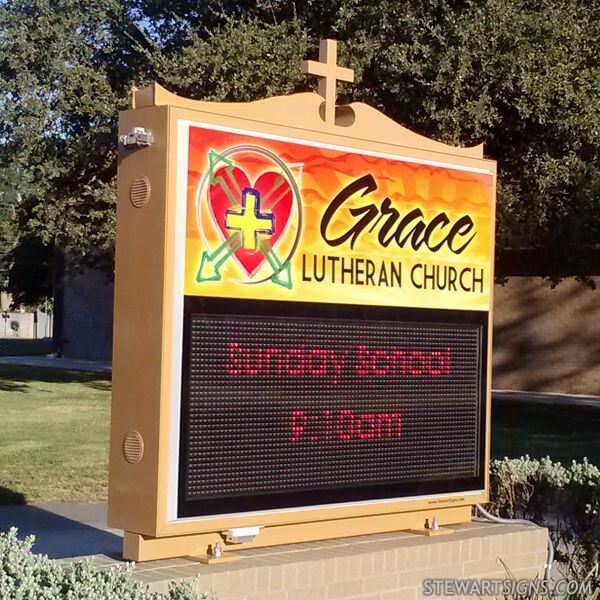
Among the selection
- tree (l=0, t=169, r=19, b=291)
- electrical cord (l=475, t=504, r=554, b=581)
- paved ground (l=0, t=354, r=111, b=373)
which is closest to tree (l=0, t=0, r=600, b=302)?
tree (l=0, t=169, r=19, b=291)

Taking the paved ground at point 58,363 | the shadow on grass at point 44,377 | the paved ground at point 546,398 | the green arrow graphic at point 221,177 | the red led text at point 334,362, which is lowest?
the shadow on grass at point 44,377

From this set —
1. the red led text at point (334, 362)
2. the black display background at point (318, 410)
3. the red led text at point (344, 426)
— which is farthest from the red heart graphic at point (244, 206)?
the red led text at point (344, 426)

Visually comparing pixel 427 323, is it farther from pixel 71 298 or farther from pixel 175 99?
pixel 71 298

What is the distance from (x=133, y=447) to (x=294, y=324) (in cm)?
115

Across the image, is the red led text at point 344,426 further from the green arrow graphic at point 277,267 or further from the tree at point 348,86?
the tree at point 348,86

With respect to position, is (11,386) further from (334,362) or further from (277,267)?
(277,267)

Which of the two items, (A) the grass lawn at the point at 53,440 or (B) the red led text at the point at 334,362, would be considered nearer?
(B) the red led text at the point at 334,362

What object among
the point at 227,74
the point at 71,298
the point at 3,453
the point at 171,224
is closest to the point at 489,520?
the point at 171,224

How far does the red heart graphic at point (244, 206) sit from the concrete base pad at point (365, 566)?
62.3 inches

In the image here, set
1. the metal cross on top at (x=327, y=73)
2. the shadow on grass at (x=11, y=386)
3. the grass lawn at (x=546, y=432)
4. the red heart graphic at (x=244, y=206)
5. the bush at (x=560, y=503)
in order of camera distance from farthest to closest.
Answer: the shadow on grass at (x=11, y=386) → the grass lawn at (x=546, y=432) → the bush at (x=560, y=503) → the metal cross on top at (x=327, y=73) → the red heart graphic at (x=244, y=206)

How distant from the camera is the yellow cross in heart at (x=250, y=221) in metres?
5.97

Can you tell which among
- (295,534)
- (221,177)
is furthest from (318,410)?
(221,177)

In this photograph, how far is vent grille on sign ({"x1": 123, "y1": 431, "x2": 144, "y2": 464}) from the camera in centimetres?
570

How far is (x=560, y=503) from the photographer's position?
25.7 feet
